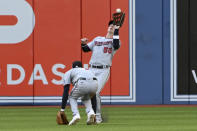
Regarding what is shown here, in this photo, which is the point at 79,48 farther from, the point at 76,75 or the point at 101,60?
the point at 76,75

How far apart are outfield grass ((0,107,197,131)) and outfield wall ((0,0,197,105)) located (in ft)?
3.06

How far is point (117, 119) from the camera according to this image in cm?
1440

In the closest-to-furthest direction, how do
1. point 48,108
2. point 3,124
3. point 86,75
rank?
point 86,75 → point 3,124 → point 48,108

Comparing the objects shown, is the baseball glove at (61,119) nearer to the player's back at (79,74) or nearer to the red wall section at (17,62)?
the player's back at (79,74)

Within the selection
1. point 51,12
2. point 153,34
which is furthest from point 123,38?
point 51,12

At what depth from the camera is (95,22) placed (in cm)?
1923

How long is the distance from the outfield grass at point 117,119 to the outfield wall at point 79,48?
93 centimetres

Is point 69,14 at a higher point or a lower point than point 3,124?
higher

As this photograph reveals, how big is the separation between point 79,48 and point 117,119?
513cm

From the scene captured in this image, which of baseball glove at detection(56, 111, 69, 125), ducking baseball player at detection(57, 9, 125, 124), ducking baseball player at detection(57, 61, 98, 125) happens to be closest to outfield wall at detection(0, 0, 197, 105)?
ducking baseball player at detection(57, 9, 125, 124)

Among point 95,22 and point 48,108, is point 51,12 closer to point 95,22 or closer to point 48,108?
point 95,22

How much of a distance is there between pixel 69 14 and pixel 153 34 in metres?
2.35

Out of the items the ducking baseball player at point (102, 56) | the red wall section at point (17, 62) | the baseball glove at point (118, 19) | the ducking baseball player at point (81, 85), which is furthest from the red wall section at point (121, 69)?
the ducking baseball player at point (81, 85)

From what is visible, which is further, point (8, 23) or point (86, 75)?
point (8, 23)
